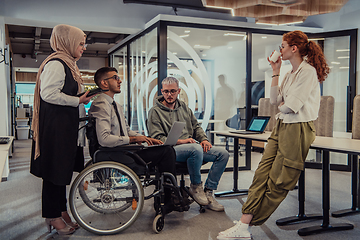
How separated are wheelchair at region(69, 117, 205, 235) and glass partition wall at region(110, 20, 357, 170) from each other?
2.33 m

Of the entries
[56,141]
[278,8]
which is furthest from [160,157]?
[278,8]

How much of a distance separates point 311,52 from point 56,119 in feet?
6.12

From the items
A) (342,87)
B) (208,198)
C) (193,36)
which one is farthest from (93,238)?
(342,87)

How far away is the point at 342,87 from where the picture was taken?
5039mm

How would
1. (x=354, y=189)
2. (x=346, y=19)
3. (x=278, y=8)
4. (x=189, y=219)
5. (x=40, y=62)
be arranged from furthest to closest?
(x=40, y=62), (x=346, y=19), (x=278, y=8), (x=354, y=189), (x=189, y=219)

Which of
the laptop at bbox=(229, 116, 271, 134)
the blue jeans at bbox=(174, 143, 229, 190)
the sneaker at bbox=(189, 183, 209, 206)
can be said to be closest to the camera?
the blue jeans at bbox=(174, 143, 229, 190)

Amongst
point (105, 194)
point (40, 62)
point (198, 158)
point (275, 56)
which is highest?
point (40, 62)

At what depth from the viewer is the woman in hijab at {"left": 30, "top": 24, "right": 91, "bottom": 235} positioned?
215cm

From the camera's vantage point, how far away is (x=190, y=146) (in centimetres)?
274

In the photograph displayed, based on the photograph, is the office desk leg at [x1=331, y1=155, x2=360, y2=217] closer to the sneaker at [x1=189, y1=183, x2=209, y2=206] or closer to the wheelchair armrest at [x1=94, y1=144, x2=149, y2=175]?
the sneaker at [x1=189, y1=183, x2=209, y2=206]

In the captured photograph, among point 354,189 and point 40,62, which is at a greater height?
point 40,62

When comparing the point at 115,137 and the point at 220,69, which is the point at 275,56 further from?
the point at 220,69

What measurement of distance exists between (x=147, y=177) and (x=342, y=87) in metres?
4.04

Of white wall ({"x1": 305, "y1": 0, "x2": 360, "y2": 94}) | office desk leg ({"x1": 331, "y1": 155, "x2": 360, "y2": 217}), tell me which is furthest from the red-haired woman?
white wall ({"x1": 305, "y1": 0, "x2": 360, "y2": 94})
